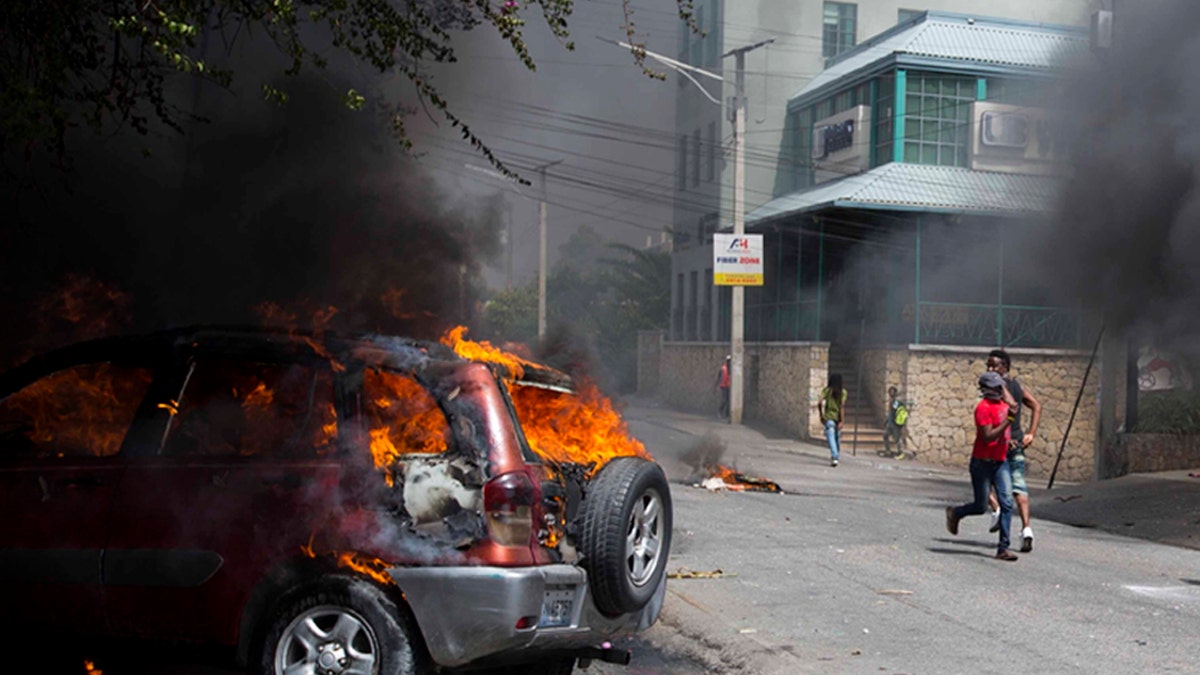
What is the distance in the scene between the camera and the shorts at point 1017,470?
A: 9.98 metres

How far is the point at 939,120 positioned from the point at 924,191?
230cm

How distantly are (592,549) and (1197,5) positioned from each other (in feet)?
41.8

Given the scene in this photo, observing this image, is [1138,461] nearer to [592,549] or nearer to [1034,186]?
[1034,186]

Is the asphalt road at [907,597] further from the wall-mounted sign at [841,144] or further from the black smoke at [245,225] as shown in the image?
the wall-mounted sign at [841,144]

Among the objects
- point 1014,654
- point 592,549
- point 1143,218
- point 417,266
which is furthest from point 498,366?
point 1143,218

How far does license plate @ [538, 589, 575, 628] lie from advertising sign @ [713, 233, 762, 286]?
22.9 metres

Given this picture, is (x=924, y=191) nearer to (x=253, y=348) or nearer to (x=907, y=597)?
(x=907, y=597)

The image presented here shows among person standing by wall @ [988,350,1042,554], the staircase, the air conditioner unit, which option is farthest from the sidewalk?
the air conditioner unit

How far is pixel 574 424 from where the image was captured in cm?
596

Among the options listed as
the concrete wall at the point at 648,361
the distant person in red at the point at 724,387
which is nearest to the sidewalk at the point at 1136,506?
the distant person in red at the point at 724,387

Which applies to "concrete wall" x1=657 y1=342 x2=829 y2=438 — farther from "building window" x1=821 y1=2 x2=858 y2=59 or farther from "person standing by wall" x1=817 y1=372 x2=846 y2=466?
"building window" x1=821 y1=2 x2=858 y2=59

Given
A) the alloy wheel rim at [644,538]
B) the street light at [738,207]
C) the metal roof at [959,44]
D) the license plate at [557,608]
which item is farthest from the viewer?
the street light at [738,207]

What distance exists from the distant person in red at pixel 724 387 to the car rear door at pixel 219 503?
26.0m

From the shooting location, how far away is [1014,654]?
6188 millimetres
